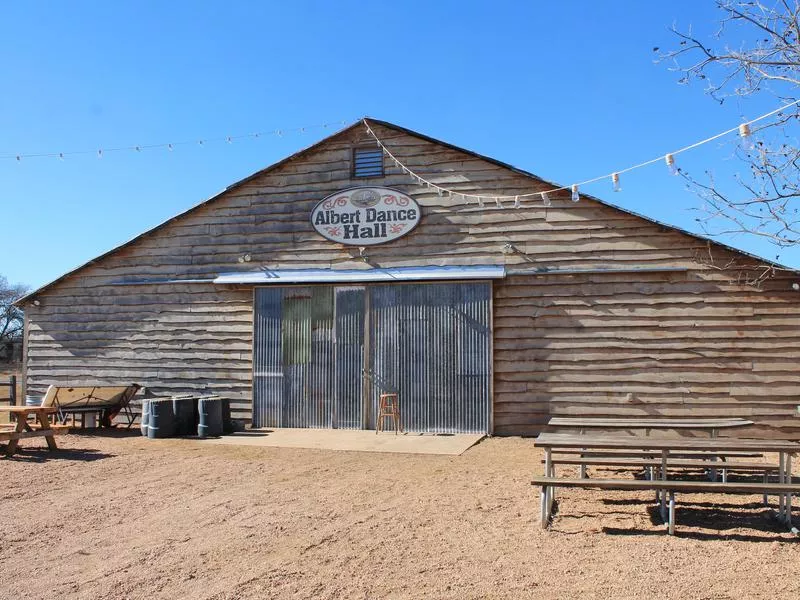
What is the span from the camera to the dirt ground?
445cm

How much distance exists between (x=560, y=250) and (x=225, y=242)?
6.07 metres

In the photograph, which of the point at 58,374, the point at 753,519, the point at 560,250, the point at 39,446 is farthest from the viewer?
the point at 58,374

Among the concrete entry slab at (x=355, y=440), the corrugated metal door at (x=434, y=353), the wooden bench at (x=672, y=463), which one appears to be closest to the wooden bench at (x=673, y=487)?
the wooden bench at (x=672, y=463)

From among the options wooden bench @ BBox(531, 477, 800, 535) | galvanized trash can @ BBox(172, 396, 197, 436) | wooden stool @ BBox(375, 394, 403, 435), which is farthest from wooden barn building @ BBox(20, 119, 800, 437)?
wooden bench @ BBox(531, 477, 800, 535)

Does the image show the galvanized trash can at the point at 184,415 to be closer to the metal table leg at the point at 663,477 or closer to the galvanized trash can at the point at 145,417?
the galvanized trash can at the point at 145,417

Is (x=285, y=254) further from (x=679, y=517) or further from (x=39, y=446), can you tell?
(x=679, y=517)

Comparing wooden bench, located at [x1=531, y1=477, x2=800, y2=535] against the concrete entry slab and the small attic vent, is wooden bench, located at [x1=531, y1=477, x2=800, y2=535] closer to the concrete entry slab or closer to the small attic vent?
the concrete entry slab

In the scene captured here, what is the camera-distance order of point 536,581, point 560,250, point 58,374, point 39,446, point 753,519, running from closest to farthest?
point 536,581
point 753,519
point 39,446
point 560,250
point 58,374

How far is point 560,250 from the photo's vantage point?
39.6 ft

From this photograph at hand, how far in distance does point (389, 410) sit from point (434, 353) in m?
1.24

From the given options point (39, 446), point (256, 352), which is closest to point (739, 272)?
point (256, 352)

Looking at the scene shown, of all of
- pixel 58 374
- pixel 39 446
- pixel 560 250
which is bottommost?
pixel 39 446

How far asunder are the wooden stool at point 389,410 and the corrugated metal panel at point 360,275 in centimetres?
201

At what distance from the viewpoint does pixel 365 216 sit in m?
13.1
